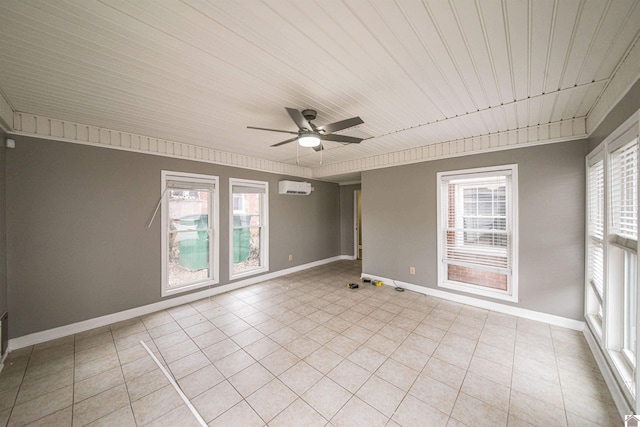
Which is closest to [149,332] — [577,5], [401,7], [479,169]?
[401,7]

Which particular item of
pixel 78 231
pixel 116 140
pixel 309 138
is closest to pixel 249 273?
pixel 78 231

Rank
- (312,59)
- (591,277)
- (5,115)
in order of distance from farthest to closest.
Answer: (591,277), (5,115), (312,59)

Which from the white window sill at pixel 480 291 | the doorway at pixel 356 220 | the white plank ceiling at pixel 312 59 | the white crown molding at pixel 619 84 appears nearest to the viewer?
the white plank ceiling at pixel 312 59

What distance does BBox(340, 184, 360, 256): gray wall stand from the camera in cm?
691

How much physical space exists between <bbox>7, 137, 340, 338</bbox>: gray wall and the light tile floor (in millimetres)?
415

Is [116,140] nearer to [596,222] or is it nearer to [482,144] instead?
[482,144]

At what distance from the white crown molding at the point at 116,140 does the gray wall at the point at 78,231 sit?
0.09m

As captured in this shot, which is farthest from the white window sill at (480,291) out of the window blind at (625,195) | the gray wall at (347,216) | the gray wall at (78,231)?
the gray wall at (78,231)

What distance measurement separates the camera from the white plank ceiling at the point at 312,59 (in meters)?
1.30

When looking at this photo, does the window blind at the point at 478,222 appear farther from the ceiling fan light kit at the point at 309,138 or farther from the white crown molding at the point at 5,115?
the white crown molding at the point at 5,115

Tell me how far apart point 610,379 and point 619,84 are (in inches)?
97.8

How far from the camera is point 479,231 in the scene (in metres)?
3.62

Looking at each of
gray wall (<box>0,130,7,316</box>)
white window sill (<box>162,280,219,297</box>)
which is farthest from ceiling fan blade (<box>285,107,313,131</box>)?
white window sill (<box>162,280,219,297</box>)

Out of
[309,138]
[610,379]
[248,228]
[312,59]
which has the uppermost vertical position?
[312,59]
